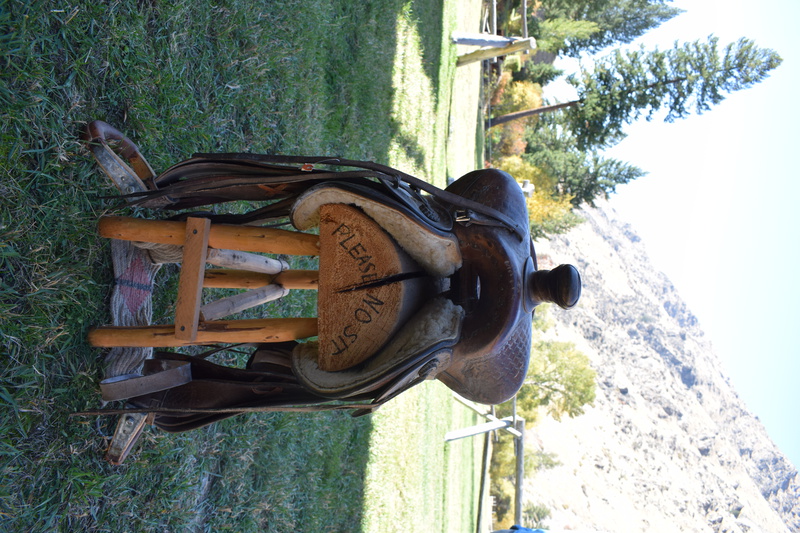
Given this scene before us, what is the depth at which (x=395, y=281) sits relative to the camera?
203cm

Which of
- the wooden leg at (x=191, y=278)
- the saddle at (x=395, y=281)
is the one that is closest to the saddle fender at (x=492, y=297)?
the saddle at (x=395, y=281)

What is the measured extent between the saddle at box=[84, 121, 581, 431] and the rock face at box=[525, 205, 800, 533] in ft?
58.8

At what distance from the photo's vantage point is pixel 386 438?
576 cm

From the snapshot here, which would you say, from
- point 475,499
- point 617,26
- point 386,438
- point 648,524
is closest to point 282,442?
point 386,438

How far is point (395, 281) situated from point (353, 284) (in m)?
0.15

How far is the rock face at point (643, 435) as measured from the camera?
969 inches

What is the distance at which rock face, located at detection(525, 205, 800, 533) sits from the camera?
2462cm

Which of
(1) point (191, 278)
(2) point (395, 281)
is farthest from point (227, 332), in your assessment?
(2) point (395, 281)

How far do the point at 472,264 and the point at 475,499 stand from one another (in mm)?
10274

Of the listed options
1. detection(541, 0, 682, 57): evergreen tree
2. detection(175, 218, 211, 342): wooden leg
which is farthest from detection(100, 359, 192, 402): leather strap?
detection(541, 0, 682, 57): evergreen tree

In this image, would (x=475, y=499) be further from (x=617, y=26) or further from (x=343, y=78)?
(x=617, y=26)

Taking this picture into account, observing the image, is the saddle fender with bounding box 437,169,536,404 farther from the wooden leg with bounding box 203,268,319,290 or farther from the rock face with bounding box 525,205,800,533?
the rock face with bounding box 525,205,800,533

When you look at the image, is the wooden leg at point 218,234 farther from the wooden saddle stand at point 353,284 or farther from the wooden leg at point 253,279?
the wooden leg at point 253,279

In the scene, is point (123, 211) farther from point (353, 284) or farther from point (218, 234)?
point (353, 284)
